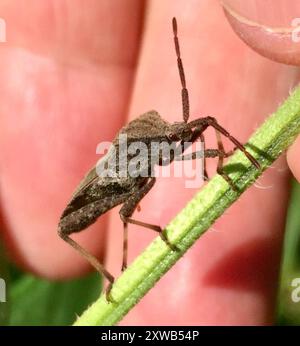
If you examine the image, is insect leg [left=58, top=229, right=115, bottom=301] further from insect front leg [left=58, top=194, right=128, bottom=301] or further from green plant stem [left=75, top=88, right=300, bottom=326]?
green plant stem [left=75, top=88, right=300, bottom=326]

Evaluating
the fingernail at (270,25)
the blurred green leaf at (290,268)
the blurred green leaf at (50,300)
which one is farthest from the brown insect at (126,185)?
the blurred green leaf at (290,268)

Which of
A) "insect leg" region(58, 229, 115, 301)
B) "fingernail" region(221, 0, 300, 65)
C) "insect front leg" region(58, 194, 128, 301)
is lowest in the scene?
"insect leg" region(58, 229, 115, 301)

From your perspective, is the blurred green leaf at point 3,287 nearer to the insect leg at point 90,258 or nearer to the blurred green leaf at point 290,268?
the insect leg at point 90,258

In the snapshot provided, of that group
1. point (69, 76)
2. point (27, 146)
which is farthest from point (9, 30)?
point (27, 146)

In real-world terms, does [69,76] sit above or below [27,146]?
above

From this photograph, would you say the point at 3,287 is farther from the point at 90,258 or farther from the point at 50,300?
the point at 90,258

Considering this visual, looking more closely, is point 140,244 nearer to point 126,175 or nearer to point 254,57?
point 126,175

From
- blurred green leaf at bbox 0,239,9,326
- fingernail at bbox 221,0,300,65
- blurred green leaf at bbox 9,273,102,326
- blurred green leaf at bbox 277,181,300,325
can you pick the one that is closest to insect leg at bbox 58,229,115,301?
blurred green leaf at bbox 0,239,9,326
